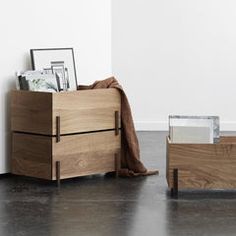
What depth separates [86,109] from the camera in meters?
4.22

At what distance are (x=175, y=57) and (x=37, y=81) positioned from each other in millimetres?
2352

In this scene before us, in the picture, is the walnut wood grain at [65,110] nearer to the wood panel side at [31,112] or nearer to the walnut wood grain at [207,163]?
the wood panel side at [31,112]

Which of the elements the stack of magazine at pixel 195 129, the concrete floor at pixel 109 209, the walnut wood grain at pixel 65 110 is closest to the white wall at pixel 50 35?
the walnut wood grain at pixel 65 110

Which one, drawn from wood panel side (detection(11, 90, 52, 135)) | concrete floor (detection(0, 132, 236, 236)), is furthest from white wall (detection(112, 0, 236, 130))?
wood panel side (detection(11, 90, 52, 135))

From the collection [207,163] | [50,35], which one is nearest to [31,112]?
[50,35]

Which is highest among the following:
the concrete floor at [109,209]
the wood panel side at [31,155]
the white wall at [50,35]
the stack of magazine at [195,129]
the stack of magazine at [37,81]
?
the white wall at [50,35]

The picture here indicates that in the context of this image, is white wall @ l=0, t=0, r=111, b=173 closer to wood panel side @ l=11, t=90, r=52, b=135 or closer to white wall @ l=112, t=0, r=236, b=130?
wood panel side @ l=11, t=90, r=52, b=135

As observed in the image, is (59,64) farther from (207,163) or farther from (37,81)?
(207,163)

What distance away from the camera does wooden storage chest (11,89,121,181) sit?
4082 mm

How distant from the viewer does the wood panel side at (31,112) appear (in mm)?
4070

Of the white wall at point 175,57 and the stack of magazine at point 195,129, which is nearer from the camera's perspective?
the stack of magazine at point 195,129

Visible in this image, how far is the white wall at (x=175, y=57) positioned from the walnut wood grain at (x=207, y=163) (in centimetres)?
266

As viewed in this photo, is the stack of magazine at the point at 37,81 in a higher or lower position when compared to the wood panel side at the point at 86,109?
higher

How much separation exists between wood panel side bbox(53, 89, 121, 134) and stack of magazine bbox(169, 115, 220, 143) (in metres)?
0.57
